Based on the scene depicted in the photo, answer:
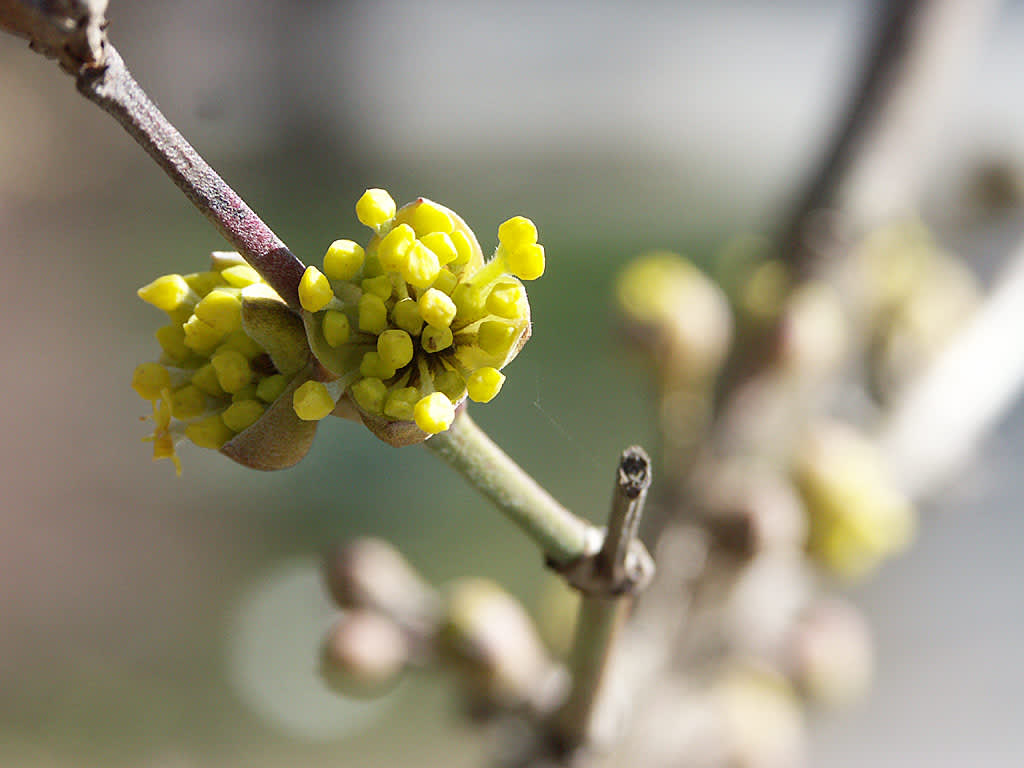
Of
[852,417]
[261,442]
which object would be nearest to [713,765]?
[852,417]

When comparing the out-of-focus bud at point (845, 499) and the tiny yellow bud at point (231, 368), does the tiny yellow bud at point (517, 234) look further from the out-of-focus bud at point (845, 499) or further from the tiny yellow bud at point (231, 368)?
the out-of-focus bud at point (845, 499)

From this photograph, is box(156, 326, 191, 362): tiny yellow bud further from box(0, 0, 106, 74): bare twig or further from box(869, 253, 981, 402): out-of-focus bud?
box(869, 253, 981, 402): out-of-focus bud

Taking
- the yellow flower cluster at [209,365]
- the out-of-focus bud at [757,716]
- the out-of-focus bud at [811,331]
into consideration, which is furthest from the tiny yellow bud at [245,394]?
the out-of-focus bud at [757,716]

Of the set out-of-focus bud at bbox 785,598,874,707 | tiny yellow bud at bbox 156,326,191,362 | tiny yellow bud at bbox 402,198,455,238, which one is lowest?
tiny yellow bud at bbox 156,326,191,362

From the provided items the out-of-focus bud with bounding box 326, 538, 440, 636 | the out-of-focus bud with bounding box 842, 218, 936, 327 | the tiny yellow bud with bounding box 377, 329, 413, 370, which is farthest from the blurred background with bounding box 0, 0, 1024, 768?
the tiny yellow bud with bounding box 377, 329, 413, 370

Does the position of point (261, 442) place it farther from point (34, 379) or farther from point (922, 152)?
point (34, 379)

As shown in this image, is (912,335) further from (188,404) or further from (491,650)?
(188,404)
